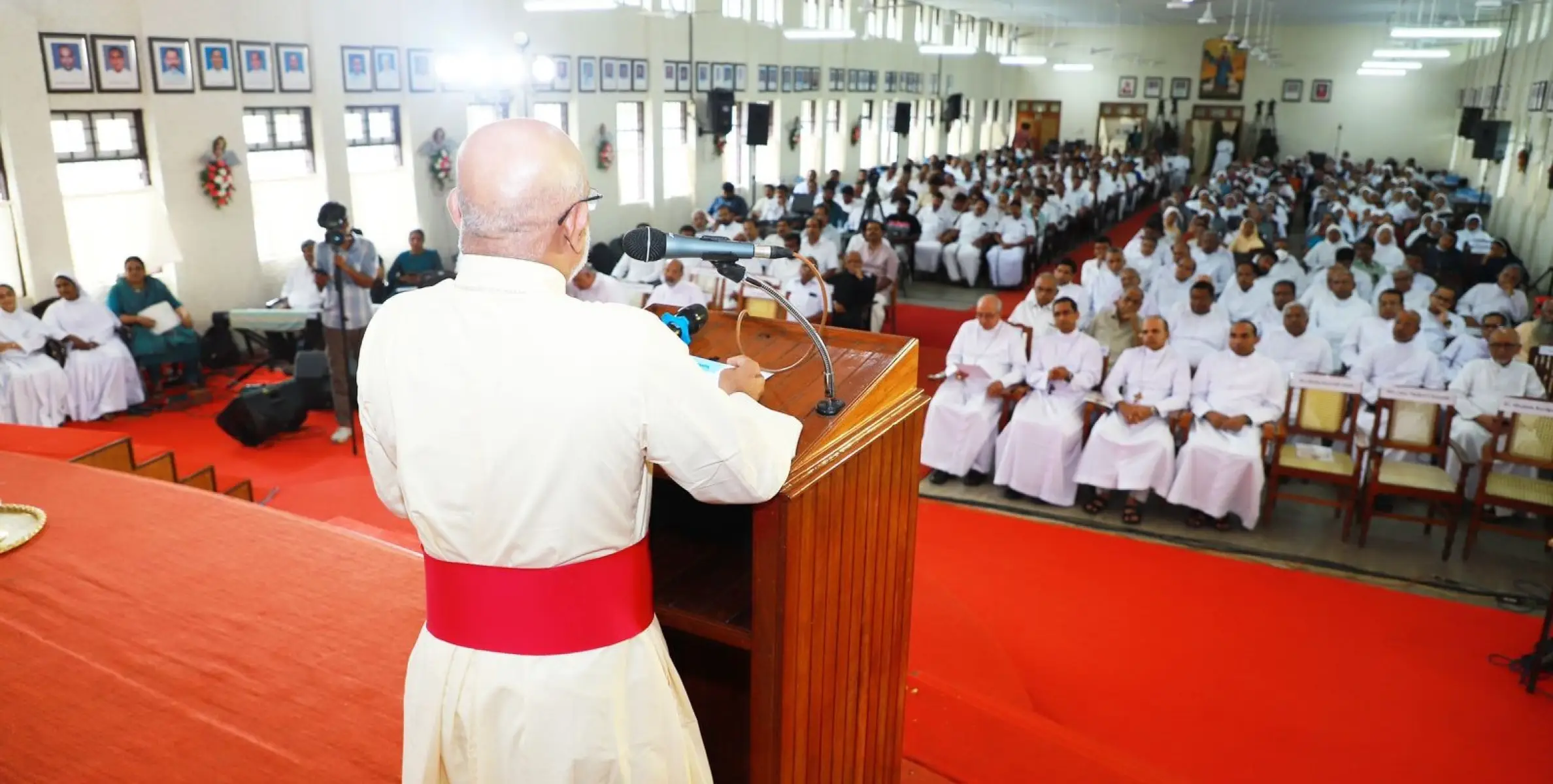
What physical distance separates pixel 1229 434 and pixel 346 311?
17.4 feet

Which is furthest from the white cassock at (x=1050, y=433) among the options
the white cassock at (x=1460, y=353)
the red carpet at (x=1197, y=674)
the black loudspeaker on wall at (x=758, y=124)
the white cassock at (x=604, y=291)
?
the black loudspeaker on wall at (x=758, y=124)

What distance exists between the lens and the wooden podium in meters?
1.54

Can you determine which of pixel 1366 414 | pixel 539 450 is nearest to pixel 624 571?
pixel 539 450

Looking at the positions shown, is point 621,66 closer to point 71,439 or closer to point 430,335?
point 71,439

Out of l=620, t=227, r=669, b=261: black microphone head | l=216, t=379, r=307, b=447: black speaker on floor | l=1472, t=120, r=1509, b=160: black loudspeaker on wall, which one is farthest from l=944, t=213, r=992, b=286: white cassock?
l=620, t=227, r=669, b=261: black microphone head

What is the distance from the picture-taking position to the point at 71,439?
4379 mm

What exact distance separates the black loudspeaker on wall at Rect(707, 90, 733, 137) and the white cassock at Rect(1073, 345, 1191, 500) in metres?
8.83

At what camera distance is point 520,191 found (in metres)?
1.29

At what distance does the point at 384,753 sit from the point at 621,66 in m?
11.9

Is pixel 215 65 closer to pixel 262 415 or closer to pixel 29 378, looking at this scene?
pixel 29 378

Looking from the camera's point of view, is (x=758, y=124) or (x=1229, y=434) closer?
(x=1229, y=434)

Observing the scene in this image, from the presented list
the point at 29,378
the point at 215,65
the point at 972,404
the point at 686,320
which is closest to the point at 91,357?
the point at 29,378

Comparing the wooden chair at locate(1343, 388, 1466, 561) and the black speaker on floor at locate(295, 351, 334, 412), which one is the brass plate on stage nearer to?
the black speaker on floor at locate(295, 351, 334, 412)

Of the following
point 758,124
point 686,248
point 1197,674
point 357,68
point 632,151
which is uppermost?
point 357,68
